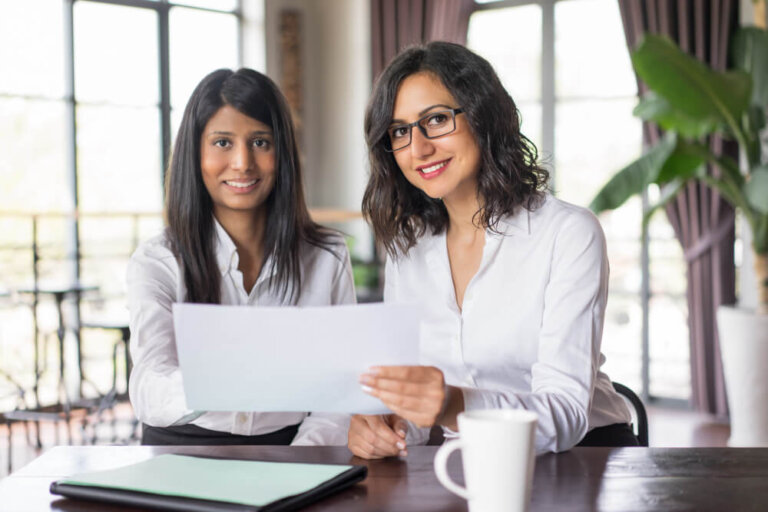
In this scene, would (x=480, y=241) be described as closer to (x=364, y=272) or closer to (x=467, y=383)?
(x=467, y=383)

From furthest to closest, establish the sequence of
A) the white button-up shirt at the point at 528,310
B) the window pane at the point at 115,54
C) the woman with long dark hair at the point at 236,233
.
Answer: the window pane at the point at 115,54
the woman with long dark hair at the point at 236,233
the white button-up shirt at the point at 528,310

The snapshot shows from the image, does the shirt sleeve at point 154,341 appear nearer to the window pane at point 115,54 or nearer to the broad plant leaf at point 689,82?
the broad plant leaf at point 689,82

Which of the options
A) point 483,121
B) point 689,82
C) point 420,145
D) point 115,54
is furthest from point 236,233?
point 115,54

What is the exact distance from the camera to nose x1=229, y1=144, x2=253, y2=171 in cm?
190

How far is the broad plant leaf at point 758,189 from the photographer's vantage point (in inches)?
139

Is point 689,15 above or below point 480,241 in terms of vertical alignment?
above

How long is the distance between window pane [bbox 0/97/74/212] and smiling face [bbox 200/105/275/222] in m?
3.45

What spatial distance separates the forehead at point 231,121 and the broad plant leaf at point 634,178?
2.31 metres

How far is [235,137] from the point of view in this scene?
6.36 feet

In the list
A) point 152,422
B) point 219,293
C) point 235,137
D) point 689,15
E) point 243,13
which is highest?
point 243,13

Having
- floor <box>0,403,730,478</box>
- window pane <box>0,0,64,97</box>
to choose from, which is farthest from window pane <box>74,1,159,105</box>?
floor <box>0,403,730,478</box>

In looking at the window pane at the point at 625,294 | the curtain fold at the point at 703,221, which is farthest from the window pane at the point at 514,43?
the window pane at the point at 625,294

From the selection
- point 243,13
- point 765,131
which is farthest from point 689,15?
point 243,13

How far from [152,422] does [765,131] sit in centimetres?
362
